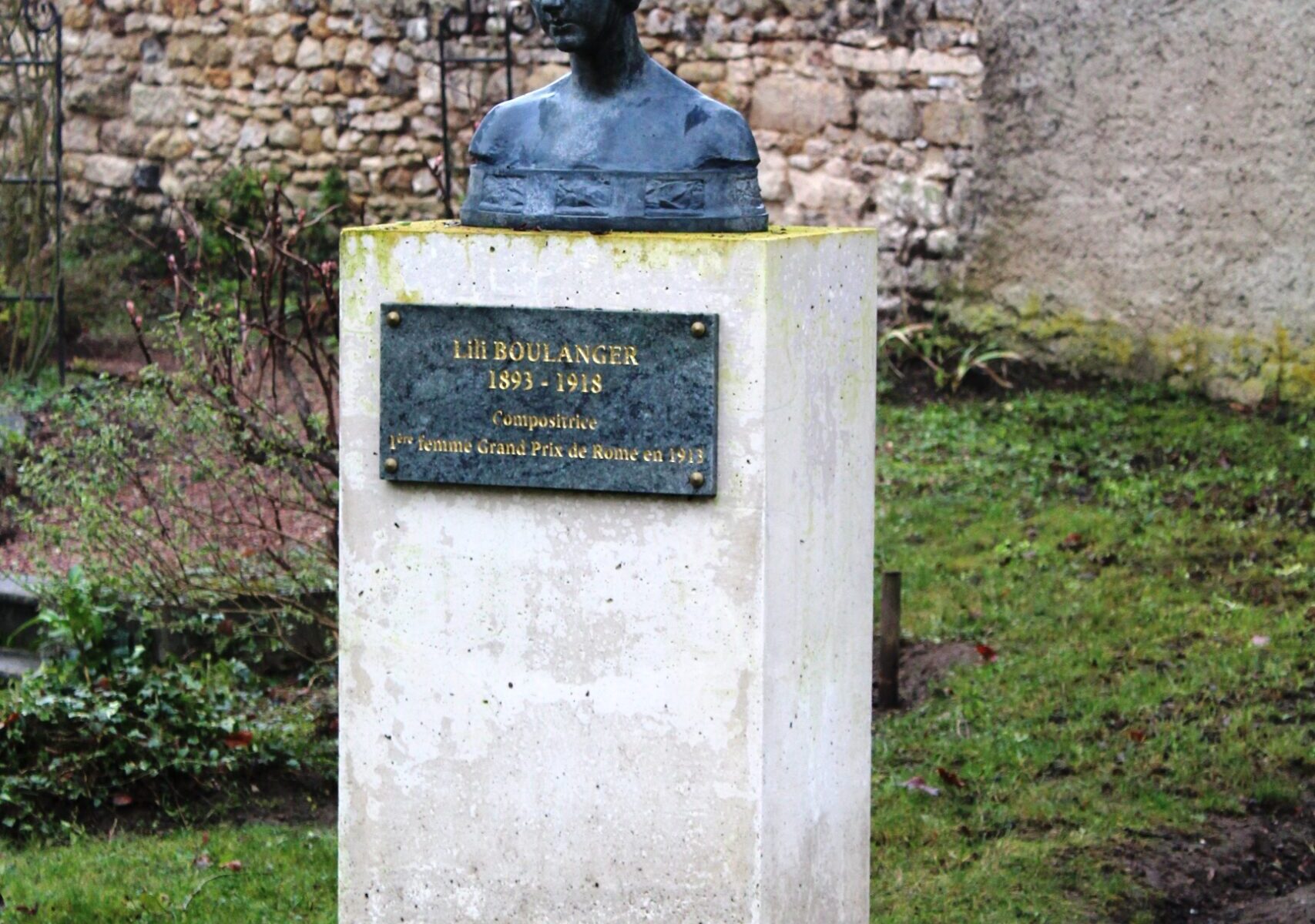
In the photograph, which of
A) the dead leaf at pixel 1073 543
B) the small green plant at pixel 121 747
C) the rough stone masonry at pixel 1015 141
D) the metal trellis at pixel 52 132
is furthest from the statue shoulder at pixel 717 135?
the metal trellis at pixel 52 132

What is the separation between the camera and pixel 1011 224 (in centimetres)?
1030

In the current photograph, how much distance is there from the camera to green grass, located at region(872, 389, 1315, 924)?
17.5 ft

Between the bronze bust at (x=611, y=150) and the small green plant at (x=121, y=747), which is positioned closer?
the bronze bust at (x=611, y=150)

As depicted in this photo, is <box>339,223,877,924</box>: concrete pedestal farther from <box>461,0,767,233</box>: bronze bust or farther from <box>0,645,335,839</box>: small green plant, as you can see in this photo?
<box>0,645,335,839</box>: small green plant

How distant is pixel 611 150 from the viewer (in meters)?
3.94

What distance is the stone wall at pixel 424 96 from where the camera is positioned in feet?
33.9

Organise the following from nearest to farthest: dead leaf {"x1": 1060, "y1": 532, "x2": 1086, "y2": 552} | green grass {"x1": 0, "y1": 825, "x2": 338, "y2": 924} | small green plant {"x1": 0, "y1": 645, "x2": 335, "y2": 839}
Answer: green grass {"x1": 0, "y1": 825, "x2": 338, "y2": 924}, small green plant {"x1": 0, "y1": 645, "x2": 335, "y2": 839}, dead leaf {"x1": 1060, "y1": 532, "x2": 1086, "y2": 552}

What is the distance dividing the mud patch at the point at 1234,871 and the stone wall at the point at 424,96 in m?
5.40

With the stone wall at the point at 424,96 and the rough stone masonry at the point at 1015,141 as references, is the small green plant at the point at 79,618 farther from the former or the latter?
the stone wall at the point at 424,96

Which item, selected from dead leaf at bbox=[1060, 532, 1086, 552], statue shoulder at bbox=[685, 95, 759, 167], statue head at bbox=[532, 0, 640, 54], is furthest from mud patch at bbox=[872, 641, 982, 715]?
statue head at bbox=[532, 0, 640, 54]

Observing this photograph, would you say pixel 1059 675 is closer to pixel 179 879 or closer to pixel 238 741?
pixel 238 741

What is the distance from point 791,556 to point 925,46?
22.5 feet

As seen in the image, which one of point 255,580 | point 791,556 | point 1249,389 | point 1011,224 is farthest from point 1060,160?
point 791,556

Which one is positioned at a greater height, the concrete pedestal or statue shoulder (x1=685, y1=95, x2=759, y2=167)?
statue shoulder (x1=685, y1=95, x2=759, y2=167)
